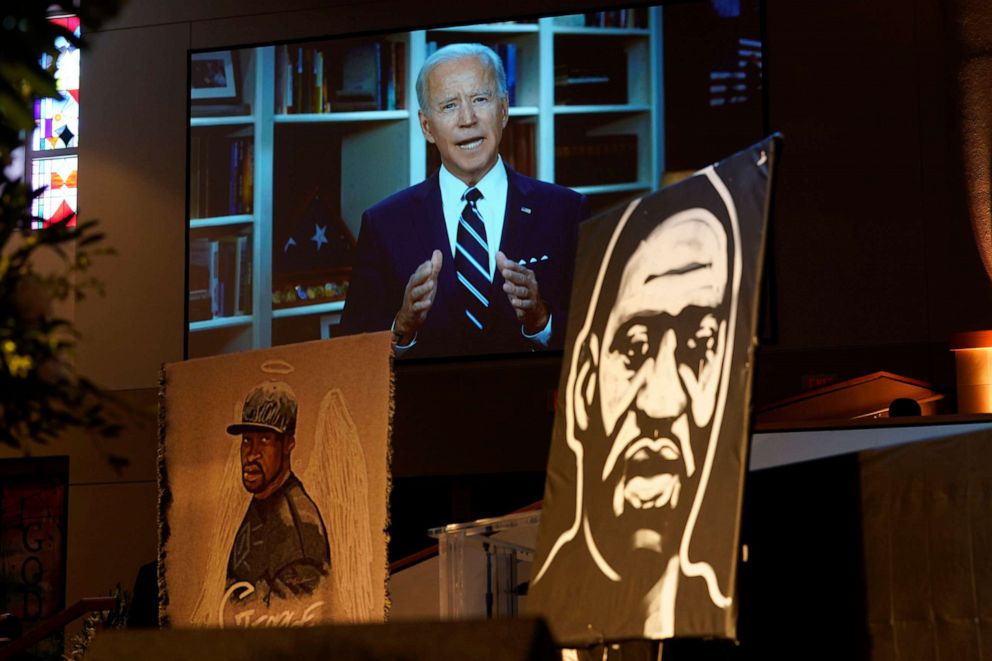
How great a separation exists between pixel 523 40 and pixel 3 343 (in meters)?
5.52

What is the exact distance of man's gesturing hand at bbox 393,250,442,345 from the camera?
21.3 ft

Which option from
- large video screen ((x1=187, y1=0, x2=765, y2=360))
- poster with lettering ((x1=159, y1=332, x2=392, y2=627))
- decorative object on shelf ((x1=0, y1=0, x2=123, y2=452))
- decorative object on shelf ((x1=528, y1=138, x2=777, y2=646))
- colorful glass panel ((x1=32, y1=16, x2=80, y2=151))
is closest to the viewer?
decorative object on shelf ((x1=0, y1=0, x2=123, y2=452))

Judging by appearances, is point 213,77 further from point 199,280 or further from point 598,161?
point 598,161

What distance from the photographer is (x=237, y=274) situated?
686 cm

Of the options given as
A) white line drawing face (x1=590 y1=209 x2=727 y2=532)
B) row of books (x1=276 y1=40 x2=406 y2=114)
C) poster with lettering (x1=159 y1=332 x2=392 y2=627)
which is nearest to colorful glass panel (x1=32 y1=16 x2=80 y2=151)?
row of books (x1=276 y1=40 x2=406 y2=114)

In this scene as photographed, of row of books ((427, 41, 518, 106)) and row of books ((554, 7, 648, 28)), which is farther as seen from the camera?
row of books ((427, 41, 518, 106))

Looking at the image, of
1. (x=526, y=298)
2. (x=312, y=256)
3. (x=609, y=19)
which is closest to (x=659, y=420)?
(x=526, y=298)

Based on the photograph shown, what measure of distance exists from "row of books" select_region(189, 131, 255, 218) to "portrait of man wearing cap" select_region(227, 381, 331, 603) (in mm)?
3434

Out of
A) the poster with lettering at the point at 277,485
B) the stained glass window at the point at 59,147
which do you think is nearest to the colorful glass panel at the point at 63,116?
the stained glass window at the point at 59,147

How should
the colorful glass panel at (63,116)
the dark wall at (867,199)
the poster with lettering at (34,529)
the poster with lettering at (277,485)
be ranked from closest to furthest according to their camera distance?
the poster with lettering at (277,485)
the dark wall at (867,199)
the poster with lettering at (34,529)
the colorful glass panel at (63,116)

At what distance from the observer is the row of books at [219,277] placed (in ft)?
22.4

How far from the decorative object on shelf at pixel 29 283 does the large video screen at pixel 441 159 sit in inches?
199

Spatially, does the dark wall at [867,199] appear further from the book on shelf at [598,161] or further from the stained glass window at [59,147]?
the stained glass window at [59,147]

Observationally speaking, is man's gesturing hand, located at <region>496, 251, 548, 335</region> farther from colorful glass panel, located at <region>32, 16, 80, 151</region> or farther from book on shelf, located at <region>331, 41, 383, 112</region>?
colorful glass panel, located at <region>32, 16, 80, 151</region>
